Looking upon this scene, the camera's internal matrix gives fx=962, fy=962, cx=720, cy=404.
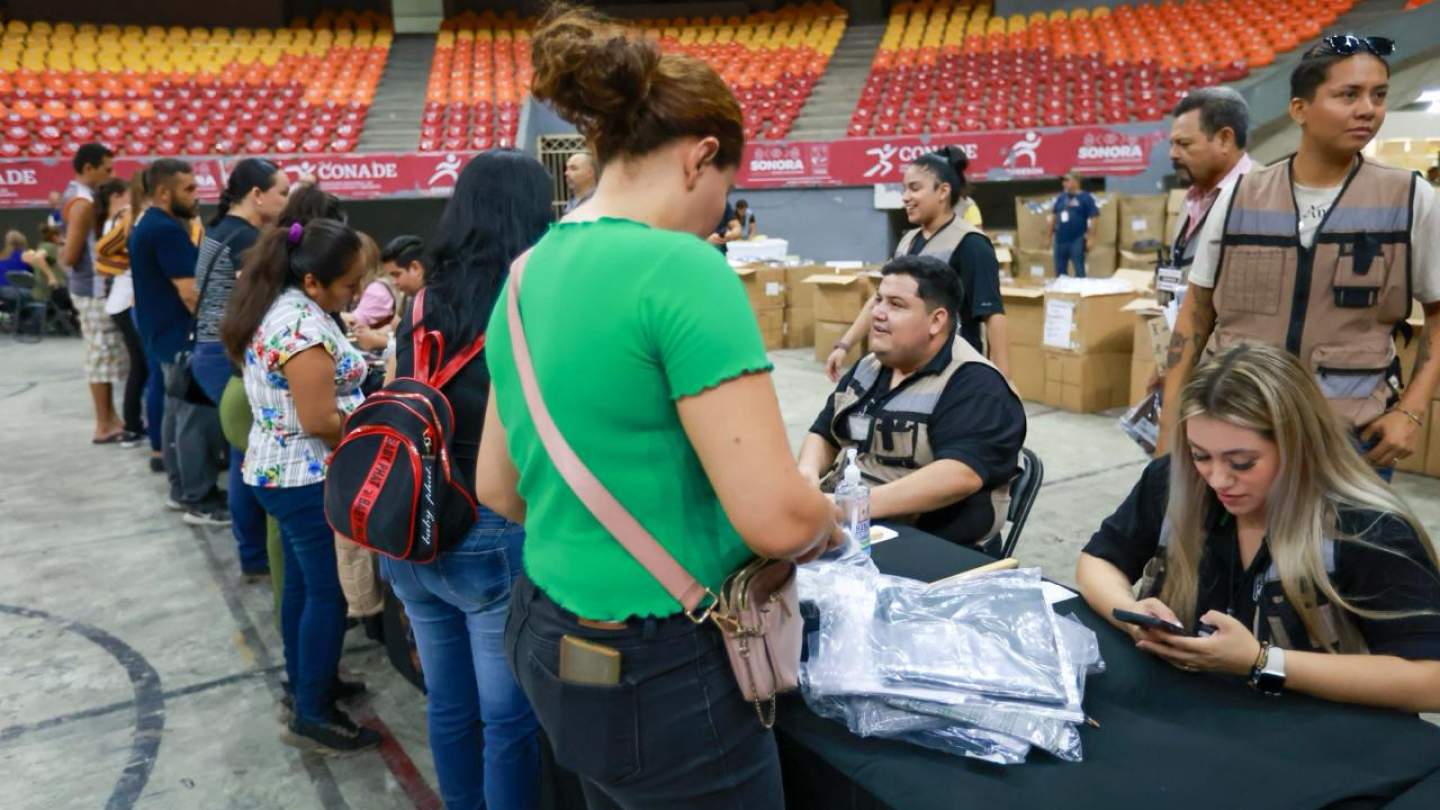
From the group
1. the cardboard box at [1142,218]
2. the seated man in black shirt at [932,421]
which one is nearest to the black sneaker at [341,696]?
the seated man in black shirt at [932,421]

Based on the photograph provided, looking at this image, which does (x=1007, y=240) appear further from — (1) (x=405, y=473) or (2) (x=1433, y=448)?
(1) (x=405, y=473)

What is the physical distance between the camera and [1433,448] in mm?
4586

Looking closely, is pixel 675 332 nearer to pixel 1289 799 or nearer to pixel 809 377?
pixel 1289 799

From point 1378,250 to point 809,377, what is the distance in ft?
17.8

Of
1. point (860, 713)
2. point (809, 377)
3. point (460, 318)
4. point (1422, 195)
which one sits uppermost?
point (1422, 195)

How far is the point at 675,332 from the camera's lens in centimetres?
96

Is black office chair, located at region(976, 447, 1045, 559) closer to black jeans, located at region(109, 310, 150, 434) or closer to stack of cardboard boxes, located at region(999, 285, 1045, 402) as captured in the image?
stack of cardboard boxes, located at region(999, 285, 1045, 402)

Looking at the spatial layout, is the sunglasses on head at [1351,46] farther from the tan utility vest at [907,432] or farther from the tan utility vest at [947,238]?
the tan utility vest at [947,238]

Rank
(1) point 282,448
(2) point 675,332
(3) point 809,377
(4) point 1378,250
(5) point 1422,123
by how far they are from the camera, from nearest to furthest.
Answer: (2) point 675,332
(4) point 1378,250
(1) point 282,448
(3) point 809,377
(5) point 1422,123

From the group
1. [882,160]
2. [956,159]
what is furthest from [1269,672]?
[882,160]

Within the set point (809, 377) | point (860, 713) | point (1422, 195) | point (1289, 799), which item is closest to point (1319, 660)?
point (1289, 799)

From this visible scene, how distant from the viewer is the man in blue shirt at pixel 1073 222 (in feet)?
33.5

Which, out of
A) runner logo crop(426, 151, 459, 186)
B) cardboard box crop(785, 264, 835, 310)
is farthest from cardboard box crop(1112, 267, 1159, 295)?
runner logo crop(426, 151, 459, 186)

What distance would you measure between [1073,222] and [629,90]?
33.1ft
